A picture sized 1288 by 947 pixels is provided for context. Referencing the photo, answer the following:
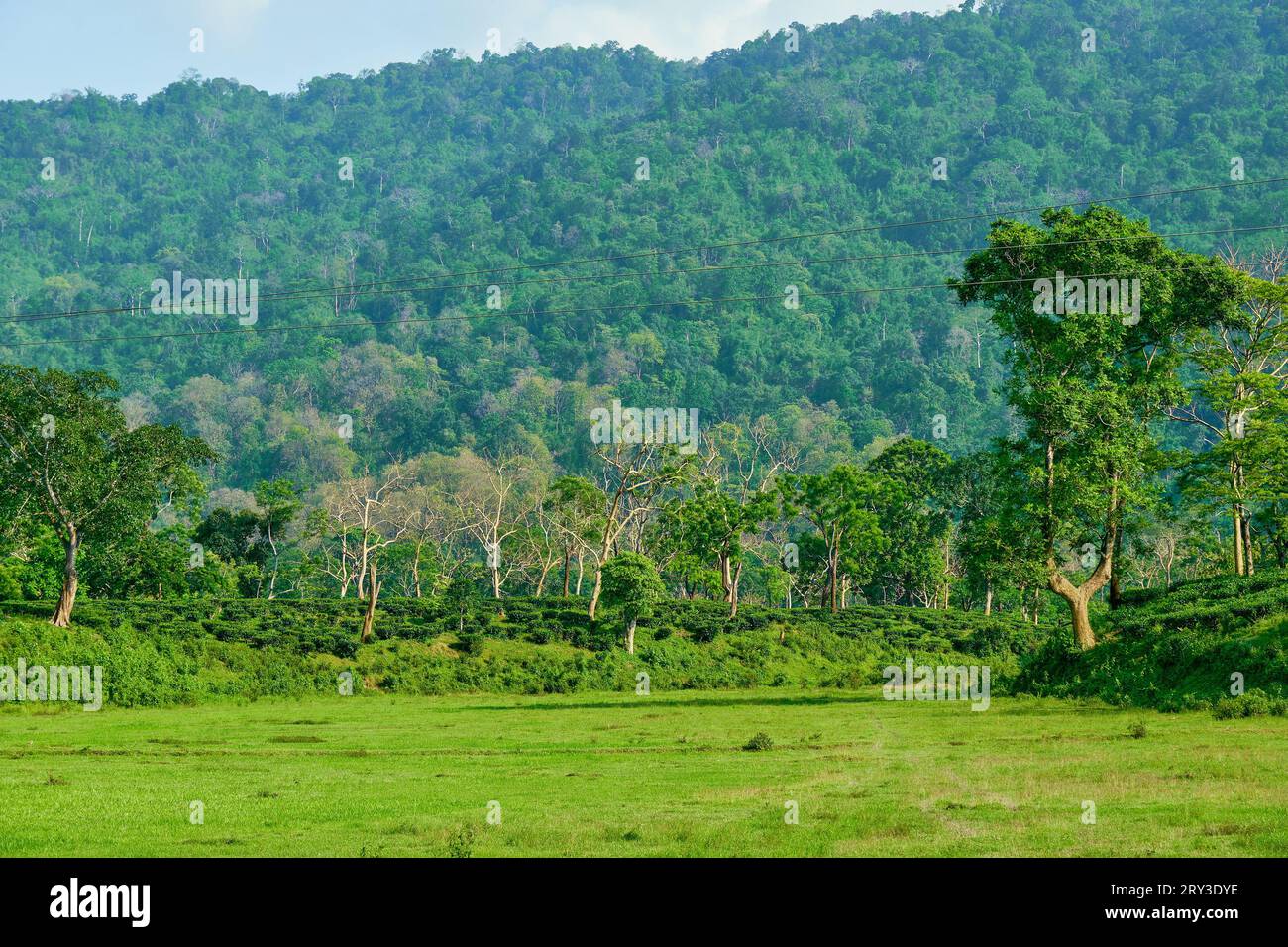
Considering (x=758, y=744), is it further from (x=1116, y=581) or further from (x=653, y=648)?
(x=653, y=648)

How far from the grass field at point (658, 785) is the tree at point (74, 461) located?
12.9m

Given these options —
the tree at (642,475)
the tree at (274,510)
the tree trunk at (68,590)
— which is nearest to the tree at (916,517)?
the tree at (642,475)

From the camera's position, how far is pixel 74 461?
152 ft

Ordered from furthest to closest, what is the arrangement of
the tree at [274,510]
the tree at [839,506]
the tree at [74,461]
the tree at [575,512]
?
the tree at [274,510], the tree at [839,506], the tree at [575,512], the tree at [74,461]

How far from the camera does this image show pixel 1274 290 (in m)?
47.2

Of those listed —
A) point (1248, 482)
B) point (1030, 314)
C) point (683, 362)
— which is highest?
point (683, 362)

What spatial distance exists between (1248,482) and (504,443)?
361 ft

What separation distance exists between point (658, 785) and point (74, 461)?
3133 centimetres

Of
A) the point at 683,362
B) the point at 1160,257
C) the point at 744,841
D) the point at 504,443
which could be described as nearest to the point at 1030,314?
the point at 1160,257

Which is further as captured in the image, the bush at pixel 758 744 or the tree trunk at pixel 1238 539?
the tree trunk at pixel 1238 539

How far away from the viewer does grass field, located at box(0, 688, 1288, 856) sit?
1616 centimetres

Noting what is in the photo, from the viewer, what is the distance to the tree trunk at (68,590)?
1807 inches

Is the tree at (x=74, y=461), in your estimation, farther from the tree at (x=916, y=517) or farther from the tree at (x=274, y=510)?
the tree at (x=916, y=517)
